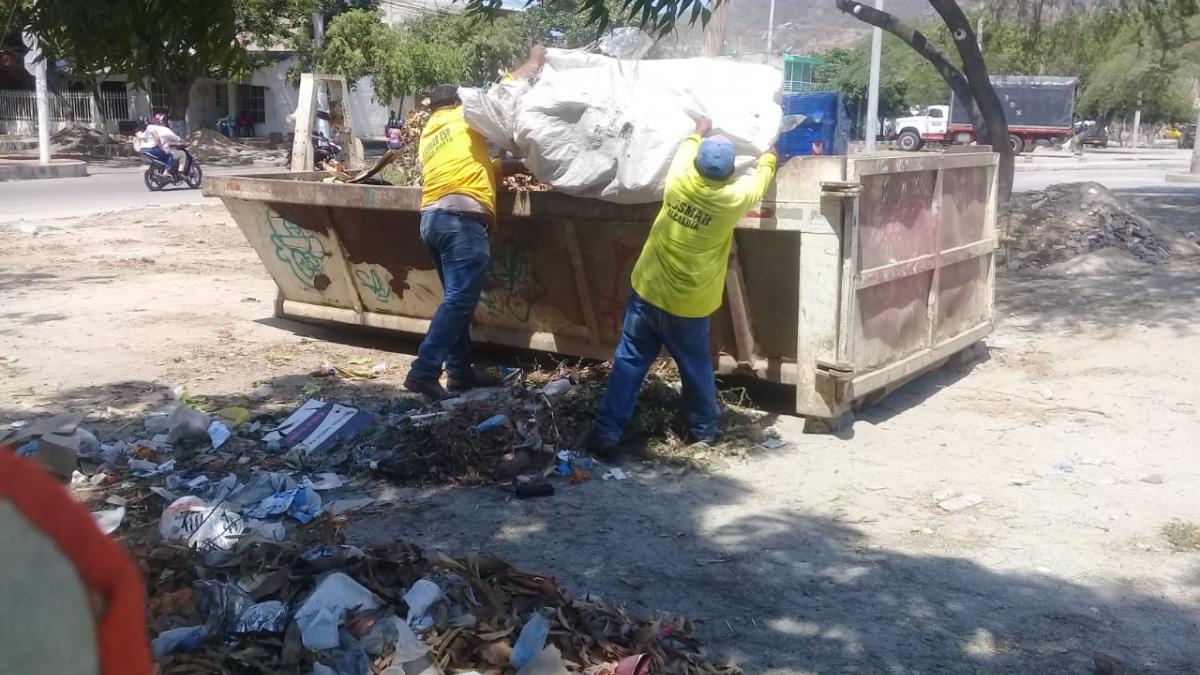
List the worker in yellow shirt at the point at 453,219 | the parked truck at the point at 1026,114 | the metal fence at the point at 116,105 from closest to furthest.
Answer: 1. the worker in yellow shirt at the point at 453,219
2. the metal fence at the point at 116,105
3. the parked truck at the point at 1026,114

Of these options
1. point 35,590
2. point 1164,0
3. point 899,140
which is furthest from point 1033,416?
point 899,140

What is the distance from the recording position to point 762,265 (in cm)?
553

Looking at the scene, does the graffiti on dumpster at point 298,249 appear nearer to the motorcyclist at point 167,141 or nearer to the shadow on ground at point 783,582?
the shadow on ground at point 783,582

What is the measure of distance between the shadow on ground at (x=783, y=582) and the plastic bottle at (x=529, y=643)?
2.06ft

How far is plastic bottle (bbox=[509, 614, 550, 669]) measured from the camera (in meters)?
3.09

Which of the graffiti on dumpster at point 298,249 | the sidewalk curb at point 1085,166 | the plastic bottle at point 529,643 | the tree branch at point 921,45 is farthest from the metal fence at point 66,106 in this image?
the plastic bottle at point 529,643

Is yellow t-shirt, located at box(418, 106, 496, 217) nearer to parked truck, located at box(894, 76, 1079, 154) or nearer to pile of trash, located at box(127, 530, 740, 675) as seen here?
pile of trash, located at box(127, 530, 740, 675)

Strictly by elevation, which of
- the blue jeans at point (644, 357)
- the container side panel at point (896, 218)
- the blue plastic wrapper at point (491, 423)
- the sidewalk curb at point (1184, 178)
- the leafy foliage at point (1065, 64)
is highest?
the leafy foliage at point (1065, 64)

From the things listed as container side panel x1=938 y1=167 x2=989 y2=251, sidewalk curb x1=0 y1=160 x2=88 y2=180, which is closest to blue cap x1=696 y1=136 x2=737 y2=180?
container side panel x1=938 y1=167 x2=989 y2=251

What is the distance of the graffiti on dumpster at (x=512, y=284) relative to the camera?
629 cm

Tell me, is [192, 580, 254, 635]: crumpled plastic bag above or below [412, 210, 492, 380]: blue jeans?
below

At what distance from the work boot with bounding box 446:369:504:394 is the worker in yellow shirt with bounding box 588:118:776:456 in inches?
51.2

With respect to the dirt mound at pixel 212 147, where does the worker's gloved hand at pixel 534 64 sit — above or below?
above

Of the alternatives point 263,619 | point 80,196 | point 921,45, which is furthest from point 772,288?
point 80,196
